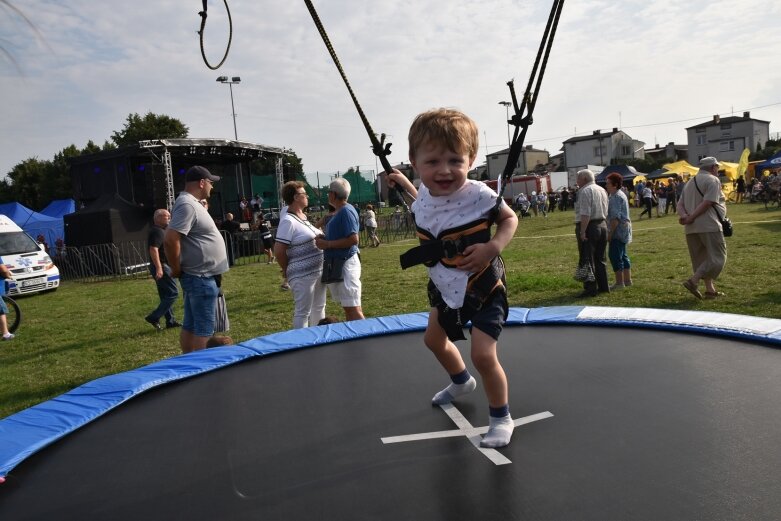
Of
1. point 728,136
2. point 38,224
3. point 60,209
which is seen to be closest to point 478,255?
point 38,224

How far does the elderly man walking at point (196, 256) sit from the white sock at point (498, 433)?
69.6 inches

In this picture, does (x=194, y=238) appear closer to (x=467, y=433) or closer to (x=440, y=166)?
(x=440, y=166)

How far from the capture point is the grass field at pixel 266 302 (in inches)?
161

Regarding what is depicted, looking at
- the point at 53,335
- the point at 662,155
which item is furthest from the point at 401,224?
the point at 662,155

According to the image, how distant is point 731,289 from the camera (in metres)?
4.85

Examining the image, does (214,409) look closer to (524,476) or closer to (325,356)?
(325,356)

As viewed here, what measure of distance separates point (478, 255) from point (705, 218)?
3498 millimetres

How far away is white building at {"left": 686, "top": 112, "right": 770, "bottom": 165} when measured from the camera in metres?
44.2

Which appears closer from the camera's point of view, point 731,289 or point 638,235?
point 731,289

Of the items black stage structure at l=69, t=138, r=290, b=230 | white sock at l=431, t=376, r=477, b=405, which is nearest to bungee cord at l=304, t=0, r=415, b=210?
white sock at l=431, t=376, r=477, b=405

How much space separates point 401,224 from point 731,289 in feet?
33.0

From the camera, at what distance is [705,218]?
14.1ft

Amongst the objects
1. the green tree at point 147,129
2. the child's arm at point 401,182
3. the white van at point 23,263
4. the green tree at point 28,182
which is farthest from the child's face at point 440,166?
the green tree at point 28,182

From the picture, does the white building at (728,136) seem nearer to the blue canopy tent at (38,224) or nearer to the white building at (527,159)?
the white building at (527,159)
